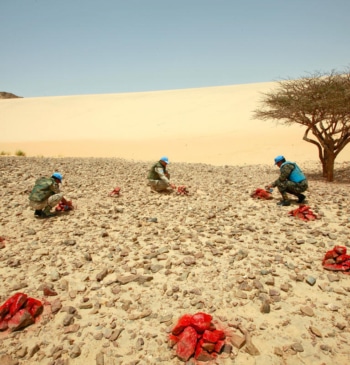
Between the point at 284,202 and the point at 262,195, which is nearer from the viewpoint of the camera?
the point at 284,202

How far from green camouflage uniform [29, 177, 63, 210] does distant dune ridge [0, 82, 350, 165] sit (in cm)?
1065

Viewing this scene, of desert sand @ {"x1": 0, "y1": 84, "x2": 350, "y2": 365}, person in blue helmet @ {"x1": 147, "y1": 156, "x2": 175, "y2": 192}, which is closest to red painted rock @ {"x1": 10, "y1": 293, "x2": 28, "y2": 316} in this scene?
desert sand @ {"x1": 0, "y1": 84, "x2": 350, "y2": 365}

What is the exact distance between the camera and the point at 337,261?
3900 millimetres

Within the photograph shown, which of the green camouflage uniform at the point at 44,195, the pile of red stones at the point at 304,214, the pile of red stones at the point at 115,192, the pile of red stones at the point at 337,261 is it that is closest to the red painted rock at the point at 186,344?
the pile of red stones at the point at 337,261

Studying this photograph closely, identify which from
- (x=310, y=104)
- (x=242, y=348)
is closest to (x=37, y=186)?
(x=242, y=348)

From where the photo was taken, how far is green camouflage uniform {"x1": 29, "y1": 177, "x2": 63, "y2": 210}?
5828 mm

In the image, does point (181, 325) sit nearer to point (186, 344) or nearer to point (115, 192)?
point (186, 344)

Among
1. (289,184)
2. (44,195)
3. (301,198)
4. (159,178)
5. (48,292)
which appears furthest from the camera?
(159,178)

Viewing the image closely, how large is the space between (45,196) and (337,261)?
17.9 ft

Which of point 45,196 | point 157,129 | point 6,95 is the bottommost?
point 45,196

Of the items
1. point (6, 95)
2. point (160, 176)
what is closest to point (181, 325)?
point (160, 176)

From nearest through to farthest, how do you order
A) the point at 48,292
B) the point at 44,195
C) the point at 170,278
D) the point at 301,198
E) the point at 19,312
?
the point at 19,312, the point at 48,292, the point at 170,278, the point at 44,195, the point at 301,198

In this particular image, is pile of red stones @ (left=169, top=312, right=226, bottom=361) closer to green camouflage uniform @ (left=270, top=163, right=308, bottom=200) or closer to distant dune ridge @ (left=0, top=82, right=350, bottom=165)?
green camouflage uniform @ (left=270, top=163, right=308, bottom=200)

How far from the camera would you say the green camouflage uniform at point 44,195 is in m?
5.83
